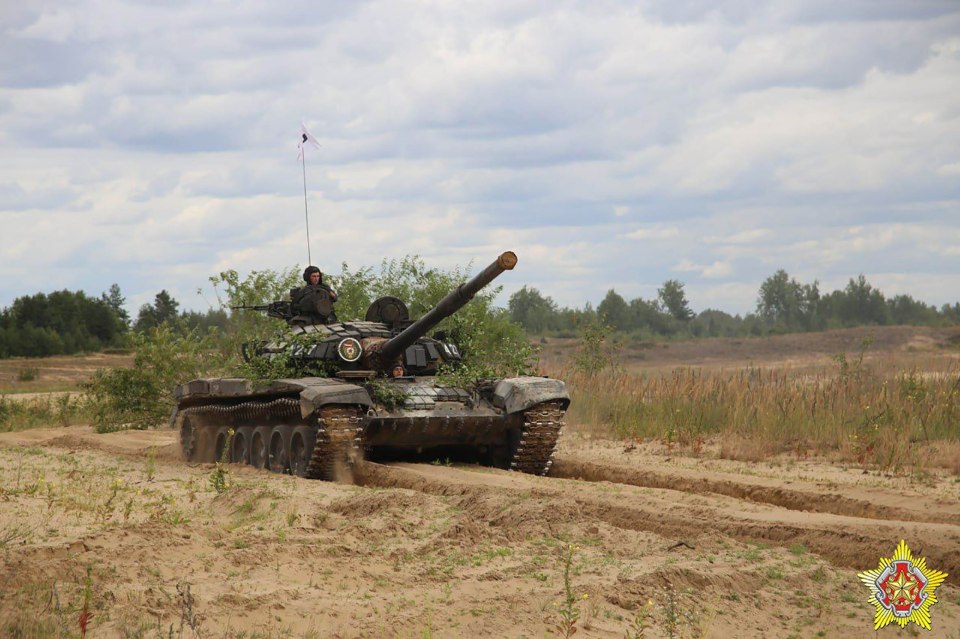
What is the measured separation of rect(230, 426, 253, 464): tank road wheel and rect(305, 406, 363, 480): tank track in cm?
263

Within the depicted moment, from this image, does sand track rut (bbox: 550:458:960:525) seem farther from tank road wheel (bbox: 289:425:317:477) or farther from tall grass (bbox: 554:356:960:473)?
tank road wheel (bbox: 289:425:317:477)

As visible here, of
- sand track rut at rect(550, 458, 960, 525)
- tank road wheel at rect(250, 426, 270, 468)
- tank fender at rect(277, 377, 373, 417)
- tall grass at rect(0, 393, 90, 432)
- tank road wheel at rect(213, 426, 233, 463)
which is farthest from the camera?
tall grass at rect(0, 393, 90, 432)

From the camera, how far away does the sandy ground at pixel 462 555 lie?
6.02 m

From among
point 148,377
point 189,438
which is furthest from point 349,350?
point 148,377

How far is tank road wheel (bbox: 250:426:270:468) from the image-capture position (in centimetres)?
1448

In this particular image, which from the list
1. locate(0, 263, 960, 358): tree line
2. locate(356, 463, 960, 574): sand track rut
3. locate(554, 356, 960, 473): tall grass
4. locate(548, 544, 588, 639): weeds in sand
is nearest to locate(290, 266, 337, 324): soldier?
locate(356, 463, 960, 574): sand track rut

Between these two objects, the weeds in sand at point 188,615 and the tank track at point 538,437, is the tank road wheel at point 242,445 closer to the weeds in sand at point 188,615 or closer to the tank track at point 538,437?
the tank track at point 538,437

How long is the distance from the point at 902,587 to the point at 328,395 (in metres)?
7.00

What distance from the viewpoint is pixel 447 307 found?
1261 centimetres

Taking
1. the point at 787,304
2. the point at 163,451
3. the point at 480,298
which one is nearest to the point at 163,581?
the point at 163,451

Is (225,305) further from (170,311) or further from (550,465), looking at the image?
(170,311)

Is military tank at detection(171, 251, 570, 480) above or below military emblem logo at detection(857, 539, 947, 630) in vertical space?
above

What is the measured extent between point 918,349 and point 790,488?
1483 inches

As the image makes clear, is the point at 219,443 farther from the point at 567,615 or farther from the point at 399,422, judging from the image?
the point at 567,615
